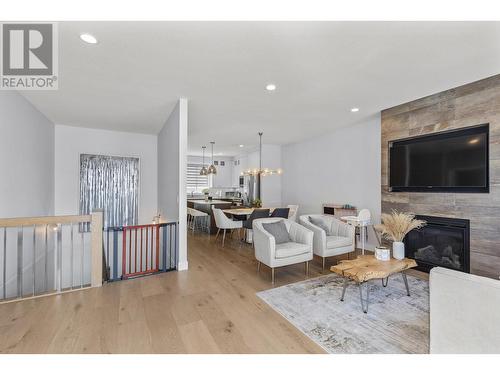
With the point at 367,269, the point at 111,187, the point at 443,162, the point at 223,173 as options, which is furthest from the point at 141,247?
the point at 223,173

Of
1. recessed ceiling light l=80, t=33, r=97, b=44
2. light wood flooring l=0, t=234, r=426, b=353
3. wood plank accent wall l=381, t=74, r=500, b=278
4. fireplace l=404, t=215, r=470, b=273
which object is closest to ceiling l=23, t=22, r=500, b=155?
recessed ceiling light l=80, t=33, r=97, b=44

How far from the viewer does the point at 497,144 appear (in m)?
2.86

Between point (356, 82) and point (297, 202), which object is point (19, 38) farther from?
point (297, 202)

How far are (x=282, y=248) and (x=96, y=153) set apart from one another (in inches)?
200

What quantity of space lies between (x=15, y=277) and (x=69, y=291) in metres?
1.37

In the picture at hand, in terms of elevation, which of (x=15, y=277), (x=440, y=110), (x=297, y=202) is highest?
(x=440, y=110)

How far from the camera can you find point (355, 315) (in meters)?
2.31

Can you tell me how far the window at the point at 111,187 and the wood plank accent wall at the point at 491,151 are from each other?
237 inches

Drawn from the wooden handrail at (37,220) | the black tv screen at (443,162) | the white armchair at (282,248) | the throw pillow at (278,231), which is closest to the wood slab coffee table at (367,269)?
the white armchair at (282,248)

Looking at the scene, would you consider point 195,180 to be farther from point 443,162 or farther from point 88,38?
point 443,162

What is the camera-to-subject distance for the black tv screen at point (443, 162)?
9.94ft

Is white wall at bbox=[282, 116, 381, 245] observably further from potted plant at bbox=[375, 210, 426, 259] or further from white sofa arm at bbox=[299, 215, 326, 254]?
potted plant at bbox=[375, 210, 426, 259]

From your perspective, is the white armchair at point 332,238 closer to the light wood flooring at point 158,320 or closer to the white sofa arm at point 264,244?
the light wood flooring at point 158,320
